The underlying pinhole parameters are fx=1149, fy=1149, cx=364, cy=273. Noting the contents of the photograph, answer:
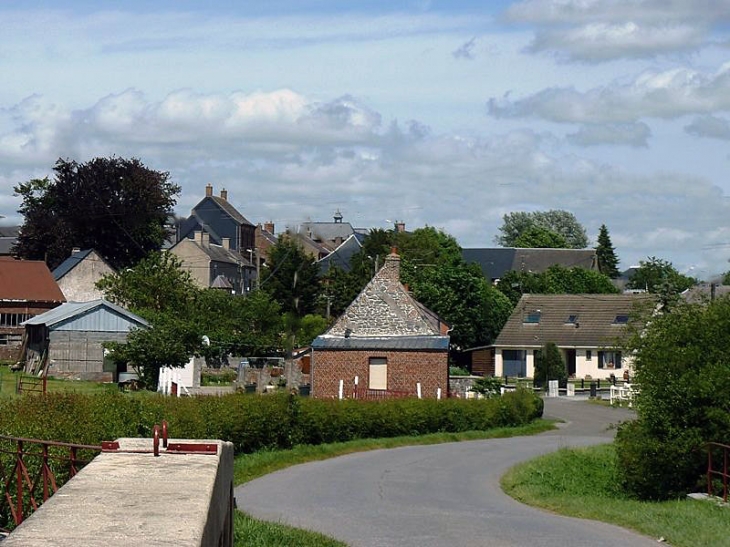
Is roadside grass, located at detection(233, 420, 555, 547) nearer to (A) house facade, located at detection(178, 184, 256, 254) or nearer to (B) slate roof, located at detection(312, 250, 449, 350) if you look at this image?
(B) slate roof, located at detection(312, 250, 449, 350)

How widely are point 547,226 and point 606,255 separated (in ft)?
37.8

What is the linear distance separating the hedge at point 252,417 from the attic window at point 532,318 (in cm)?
3224

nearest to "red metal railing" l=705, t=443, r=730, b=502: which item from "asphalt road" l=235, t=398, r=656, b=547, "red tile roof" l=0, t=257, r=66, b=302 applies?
"asphalt road" l=235, t=398, r=656, b=547

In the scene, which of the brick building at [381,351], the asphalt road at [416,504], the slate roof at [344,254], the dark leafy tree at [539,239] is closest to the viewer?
the asphalt road at [416,504]

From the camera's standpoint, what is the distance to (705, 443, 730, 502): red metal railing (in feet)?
64.4

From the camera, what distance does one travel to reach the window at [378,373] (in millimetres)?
48500

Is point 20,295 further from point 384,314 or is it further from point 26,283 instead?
point 384,314

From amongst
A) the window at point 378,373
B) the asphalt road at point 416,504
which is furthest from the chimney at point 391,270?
the asphalt road at point 416,504

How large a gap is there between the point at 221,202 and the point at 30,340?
60481 mm

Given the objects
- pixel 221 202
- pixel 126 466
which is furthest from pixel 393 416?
pixel 221 202

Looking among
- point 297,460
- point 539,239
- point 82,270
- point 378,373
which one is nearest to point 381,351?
point 378,373

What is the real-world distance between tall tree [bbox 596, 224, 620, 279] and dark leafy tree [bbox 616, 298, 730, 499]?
12221 centimetres

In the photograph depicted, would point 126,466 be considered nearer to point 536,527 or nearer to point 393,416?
point 536,527

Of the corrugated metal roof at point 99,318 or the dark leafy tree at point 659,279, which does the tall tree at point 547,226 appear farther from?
the corrugated metal roof at point 99,318
